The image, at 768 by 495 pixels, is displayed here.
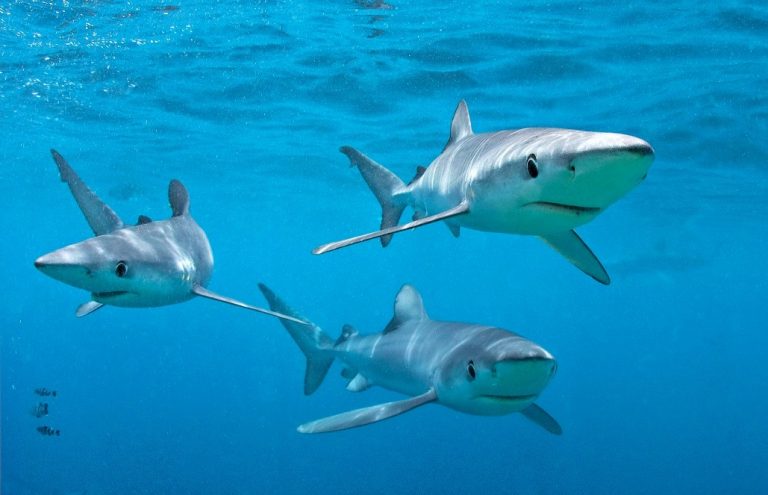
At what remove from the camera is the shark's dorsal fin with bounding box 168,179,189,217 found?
600 centimetres

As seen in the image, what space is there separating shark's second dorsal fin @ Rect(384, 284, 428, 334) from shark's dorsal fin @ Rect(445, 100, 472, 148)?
7.96 ft

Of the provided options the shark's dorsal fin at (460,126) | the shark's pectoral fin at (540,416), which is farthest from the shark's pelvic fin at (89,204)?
the shark's pectoral fin at (540,416)

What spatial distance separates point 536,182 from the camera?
320 centimetres

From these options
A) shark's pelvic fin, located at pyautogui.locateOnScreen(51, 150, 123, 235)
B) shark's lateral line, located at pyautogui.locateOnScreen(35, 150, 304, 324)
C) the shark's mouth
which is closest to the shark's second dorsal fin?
shark's lateral line, located at pyautogui.locateOnScreen(35, 150, 304, 324)

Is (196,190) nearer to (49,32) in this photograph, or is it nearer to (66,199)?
(66,199)

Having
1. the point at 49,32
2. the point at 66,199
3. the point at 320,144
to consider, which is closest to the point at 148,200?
the point at 66,199

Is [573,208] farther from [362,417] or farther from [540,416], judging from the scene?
[540,416]

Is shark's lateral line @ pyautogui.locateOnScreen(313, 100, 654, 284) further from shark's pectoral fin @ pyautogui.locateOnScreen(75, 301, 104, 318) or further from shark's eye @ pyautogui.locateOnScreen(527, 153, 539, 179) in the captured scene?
shark's pectoral fin @ pyautogui.locateOnScreen(75, 301, 104, 318)

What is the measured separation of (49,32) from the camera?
45.2 ft

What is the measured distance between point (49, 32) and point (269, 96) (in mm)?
6494

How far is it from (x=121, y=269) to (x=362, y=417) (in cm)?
229

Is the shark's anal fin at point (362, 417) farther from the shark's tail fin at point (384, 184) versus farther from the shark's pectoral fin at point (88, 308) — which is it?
the shark's pectoral fin at point (88, 308)

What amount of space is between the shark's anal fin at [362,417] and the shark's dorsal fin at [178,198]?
2.41m

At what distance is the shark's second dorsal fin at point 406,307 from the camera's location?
7395 millimetres
